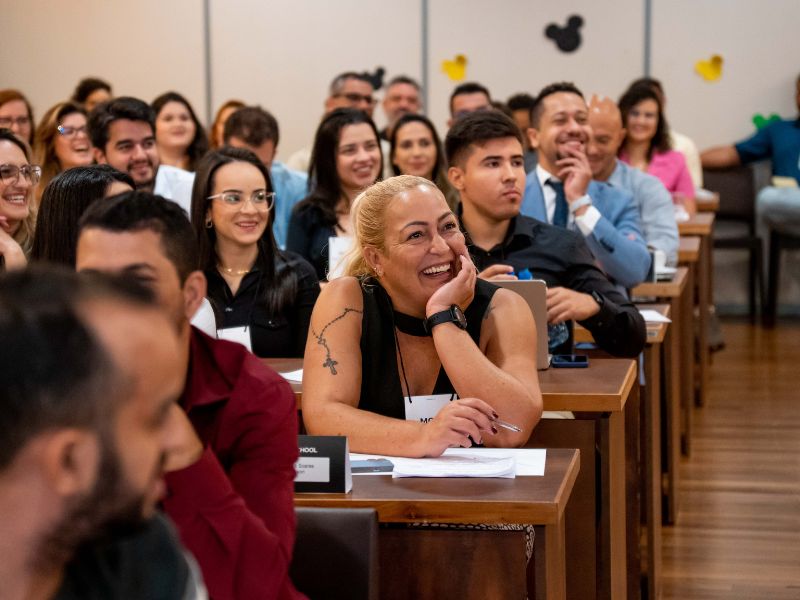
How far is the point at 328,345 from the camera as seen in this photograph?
2740mm

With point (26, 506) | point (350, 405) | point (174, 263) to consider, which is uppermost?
point (174, 263)

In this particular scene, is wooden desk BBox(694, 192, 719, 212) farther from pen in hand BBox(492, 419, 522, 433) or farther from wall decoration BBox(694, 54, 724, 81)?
pen in hand BBox(492, 419, 522, 433)

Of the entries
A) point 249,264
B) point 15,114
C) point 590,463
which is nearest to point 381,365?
point 590,463

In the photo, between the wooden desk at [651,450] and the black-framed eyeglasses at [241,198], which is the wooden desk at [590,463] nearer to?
the wooden desk at [651,450]

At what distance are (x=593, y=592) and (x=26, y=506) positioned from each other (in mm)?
2312

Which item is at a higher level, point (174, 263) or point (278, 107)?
point (278, 107)

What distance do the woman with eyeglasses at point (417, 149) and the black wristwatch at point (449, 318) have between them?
131 inches

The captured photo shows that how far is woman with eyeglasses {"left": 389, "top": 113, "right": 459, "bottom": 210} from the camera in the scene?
6074 mm

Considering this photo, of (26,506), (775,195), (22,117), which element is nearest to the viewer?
(26,506)

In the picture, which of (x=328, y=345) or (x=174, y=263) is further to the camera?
(x=328, y=345)

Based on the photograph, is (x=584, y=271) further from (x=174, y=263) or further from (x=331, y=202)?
(x=174, y=263)

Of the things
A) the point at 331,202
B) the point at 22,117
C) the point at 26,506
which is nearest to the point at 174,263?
the point at 26,506

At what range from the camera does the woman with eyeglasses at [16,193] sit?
3.92 metres

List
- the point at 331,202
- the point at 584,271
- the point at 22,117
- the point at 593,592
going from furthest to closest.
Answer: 1. the point at 22,117
2. the point at 331,202
3. the point at 584,271
4. the point at 593,592
